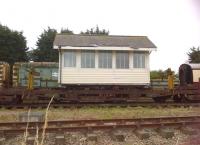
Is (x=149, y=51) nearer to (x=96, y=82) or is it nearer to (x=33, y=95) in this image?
(x=96, y=82)

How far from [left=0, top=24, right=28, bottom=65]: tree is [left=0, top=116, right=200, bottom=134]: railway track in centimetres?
3604

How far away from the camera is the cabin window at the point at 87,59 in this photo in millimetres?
18375

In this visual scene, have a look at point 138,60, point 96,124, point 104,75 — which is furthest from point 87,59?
point 96,124

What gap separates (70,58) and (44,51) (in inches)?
1282

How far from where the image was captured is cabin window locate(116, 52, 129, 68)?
61.2 feet

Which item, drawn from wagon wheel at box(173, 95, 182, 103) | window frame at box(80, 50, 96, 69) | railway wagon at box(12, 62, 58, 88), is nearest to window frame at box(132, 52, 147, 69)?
window frame at box(80, 50, 96, 69)

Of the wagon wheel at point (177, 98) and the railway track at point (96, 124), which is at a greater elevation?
the wagon wheel at point (177, 98)

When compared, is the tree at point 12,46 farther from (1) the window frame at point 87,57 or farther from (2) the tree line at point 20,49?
(1) the window frame at point 87,57

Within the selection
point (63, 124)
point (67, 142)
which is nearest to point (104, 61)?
point (63, 124)

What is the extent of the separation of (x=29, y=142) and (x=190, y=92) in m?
12.2

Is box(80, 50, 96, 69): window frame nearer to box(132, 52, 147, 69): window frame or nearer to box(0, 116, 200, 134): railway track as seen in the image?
box(132, 52, 147, 69): window frame

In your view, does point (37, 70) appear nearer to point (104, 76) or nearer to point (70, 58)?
point (70, 58)

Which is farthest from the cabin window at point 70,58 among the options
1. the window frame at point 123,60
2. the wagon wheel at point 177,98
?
the wagon wheel at point 177,98

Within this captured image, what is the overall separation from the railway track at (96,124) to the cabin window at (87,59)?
800cm
